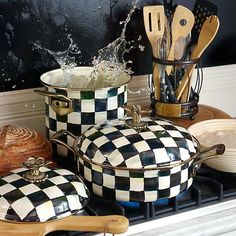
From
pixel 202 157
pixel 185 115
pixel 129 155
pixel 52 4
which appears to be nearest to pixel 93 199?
pixel 129 155

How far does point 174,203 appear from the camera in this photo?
1014 millimetres

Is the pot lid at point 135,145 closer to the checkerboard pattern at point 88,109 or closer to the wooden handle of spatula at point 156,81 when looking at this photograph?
the checkerboard pattern at point 88,109

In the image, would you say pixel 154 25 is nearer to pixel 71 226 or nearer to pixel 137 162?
pixel 137 162

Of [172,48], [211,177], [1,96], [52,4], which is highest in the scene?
[52,4]

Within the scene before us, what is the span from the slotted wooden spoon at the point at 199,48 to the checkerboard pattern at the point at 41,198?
0.48 metres

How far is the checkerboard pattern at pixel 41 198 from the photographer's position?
2.86ft

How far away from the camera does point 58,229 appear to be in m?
0.88

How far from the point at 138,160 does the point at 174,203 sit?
13 centimetres

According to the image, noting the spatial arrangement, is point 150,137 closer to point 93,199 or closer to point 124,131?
point 124,131

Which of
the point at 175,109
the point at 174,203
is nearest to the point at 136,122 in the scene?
the point at 174,203

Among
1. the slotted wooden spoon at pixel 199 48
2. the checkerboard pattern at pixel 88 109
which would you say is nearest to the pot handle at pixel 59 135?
the checkerboard pattern at pixel 88 109

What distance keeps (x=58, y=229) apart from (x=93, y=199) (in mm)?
158

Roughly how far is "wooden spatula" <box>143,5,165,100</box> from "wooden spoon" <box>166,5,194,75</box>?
32mm

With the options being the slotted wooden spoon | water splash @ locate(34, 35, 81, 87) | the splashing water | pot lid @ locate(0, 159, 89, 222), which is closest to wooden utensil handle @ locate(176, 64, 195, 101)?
the slotted wooden spoon
